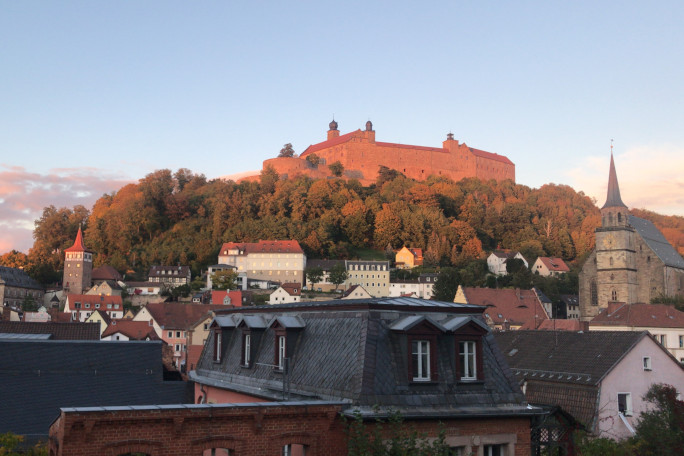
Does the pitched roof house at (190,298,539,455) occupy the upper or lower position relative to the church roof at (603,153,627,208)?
lower

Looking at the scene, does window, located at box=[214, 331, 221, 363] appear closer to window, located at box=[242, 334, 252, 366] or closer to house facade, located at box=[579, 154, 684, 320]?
window, located at box=[242, 334, 252, 366]

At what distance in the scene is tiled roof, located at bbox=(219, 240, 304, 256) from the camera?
118125 millimetres

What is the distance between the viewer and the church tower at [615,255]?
81125mm

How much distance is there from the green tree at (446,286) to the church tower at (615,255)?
19173mm

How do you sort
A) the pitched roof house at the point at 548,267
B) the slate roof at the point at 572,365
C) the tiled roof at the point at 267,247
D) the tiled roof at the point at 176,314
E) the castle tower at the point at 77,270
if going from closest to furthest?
1. the slate roof at the point at 572,365
2. the tiled roof at the point at 176,314
3. the castle tower at the point at 77,270
4. the tiled roof at the point at 267,247
5. the pitched roof house at the point at 548,267

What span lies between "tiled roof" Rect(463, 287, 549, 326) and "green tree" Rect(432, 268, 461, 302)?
13.8 m

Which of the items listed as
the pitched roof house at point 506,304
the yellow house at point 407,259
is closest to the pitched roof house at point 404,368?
the pitched roof house at point 506,304

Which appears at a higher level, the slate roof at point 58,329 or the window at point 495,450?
the slate roof at point 58,329

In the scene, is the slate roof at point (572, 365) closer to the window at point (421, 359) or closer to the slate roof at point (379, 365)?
the slate roof at point (379, 365)

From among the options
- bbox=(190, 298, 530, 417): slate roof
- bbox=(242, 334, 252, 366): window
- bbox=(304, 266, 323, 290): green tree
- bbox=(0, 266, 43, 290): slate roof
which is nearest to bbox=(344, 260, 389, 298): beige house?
bbox=(304, 266, 323, 290): green tree

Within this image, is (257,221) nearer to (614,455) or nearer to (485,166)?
(485,166)

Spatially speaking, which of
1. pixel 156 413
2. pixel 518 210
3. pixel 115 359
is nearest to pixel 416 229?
pixel 518 210

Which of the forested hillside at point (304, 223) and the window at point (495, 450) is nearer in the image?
the window at point (495, 450)

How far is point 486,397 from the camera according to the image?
45.8 ft
